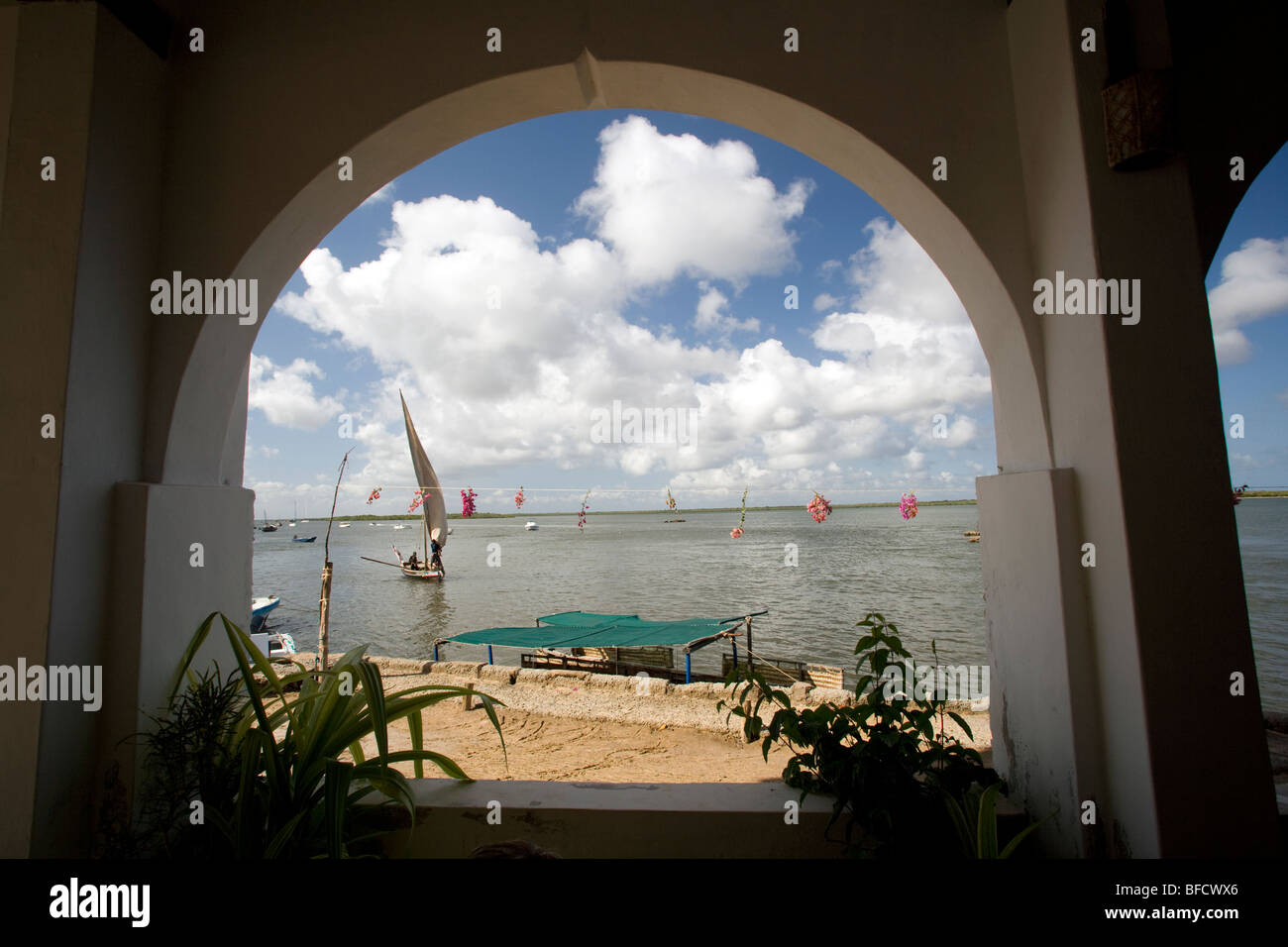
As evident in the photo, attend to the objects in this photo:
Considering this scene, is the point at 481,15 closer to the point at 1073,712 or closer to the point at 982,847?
the point at 1073,712

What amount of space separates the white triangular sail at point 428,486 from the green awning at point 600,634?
8.08m

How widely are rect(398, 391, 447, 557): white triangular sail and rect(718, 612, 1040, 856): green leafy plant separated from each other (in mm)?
14654

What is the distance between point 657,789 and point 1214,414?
149 cm

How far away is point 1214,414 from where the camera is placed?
4.01ft

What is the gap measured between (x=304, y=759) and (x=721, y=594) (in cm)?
2123

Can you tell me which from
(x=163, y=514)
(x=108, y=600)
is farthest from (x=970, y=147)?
(x=108, y=600)

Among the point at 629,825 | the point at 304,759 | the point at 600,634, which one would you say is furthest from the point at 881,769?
the point at 600,634

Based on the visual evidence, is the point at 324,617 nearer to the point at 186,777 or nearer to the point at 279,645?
the point at 279,645

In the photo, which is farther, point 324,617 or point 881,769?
point 324,617

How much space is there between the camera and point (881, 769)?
1354mm

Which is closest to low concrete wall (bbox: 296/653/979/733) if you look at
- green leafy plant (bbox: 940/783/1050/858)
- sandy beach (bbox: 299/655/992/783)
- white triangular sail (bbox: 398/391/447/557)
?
sandy beach (bbox: 299/655/992/783)

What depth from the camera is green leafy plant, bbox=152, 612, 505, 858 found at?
1.28m

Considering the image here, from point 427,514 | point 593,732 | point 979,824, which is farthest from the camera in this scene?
point 427,514

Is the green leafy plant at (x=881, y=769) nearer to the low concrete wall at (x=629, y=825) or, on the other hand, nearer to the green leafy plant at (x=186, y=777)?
the low concrete wall at (x=629, y=825)
